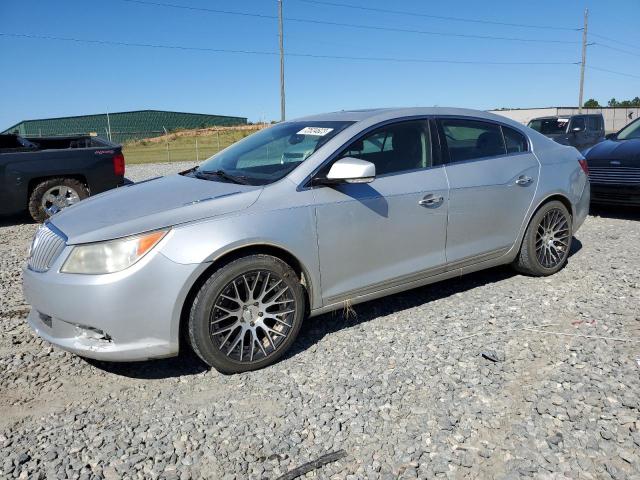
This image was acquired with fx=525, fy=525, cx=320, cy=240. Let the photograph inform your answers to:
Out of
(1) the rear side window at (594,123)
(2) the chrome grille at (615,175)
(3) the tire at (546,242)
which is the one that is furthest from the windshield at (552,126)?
(3) the tire at (546,242)

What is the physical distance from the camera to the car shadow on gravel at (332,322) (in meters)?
3.48

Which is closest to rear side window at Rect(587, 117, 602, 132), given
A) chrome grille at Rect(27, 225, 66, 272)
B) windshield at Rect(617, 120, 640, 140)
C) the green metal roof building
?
windshield at Rect(617, 120, 640, 140)

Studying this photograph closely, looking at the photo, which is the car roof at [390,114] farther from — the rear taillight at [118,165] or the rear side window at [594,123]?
the rear side window at [594,123]

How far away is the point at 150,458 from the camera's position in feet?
8.42

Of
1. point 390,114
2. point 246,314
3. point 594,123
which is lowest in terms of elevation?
point 246,314

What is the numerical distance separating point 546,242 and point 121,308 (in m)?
3.86

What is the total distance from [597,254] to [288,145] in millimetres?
3863

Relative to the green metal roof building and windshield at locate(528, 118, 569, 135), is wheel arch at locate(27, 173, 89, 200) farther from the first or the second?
the green metal roof building

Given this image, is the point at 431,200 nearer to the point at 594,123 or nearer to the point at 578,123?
the point at 578,123

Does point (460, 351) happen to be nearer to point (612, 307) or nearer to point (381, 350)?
point (381, 350)

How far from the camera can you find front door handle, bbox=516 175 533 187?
15.2 ft

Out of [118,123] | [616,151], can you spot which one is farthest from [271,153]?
[118,123]

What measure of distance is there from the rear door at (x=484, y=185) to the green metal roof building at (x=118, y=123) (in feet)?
155

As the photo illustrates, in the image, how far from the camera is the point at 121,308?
9.73 ft
